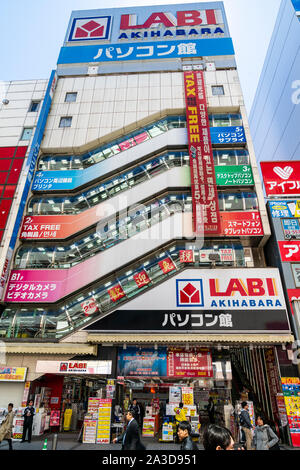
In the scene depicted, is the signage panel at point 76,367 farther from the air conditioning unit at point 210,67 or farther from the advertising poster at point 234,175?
the air conditioning unit at point 210,67

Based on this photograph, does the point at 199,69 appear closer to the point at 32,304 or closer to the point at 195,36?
the point at 195,36

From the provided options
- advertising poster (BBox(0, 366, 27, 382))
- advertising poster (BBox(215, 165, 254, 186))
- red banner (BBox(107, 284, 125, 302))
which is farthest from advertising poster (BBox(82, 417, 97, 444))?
advertising poster (BBox(215, 165, 254, 186))

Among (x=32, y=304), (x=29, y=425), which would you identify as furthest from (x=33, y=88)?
(x=29, y=425)

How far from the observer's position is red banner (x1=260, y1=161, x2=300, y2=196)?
53.5 ft

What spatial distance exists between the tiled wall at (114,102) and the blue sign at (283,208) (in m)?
8.91

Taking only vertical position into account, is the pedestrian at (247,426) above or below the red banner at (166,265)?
below

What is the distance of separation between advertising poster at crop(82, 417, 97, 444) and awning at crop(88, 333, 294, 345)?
3.10 meters

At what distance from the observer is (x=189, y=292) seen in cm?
1420

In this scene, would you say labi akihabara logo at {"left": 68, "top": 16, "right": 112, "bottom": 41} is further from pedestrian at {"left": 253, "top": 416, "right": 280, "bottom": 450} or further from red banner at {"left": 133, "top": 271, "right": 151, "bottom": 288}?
pedestrian at {"left": 253, "top": 416, "right": 280, "bottom": 450}

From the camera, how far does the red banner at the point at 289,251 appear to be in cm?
1439

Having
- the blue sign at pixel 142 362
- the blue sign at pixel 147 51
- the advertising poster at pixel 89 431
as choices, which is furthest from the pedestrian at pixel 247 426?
the blue sign at pixel 147 51

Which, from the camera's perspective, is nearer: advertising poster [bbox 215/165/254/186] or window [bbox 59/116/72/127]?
advertising poster [bbox 215/165/254/186]

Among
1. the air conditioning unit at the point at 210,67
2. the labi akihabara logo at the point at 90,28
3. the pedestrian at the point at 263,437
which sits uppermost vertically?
the labi akihabara logo at the point at 90,28

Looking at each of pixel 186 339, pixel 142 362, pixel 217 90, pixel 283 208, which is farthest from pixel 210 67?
pixel 142 362
